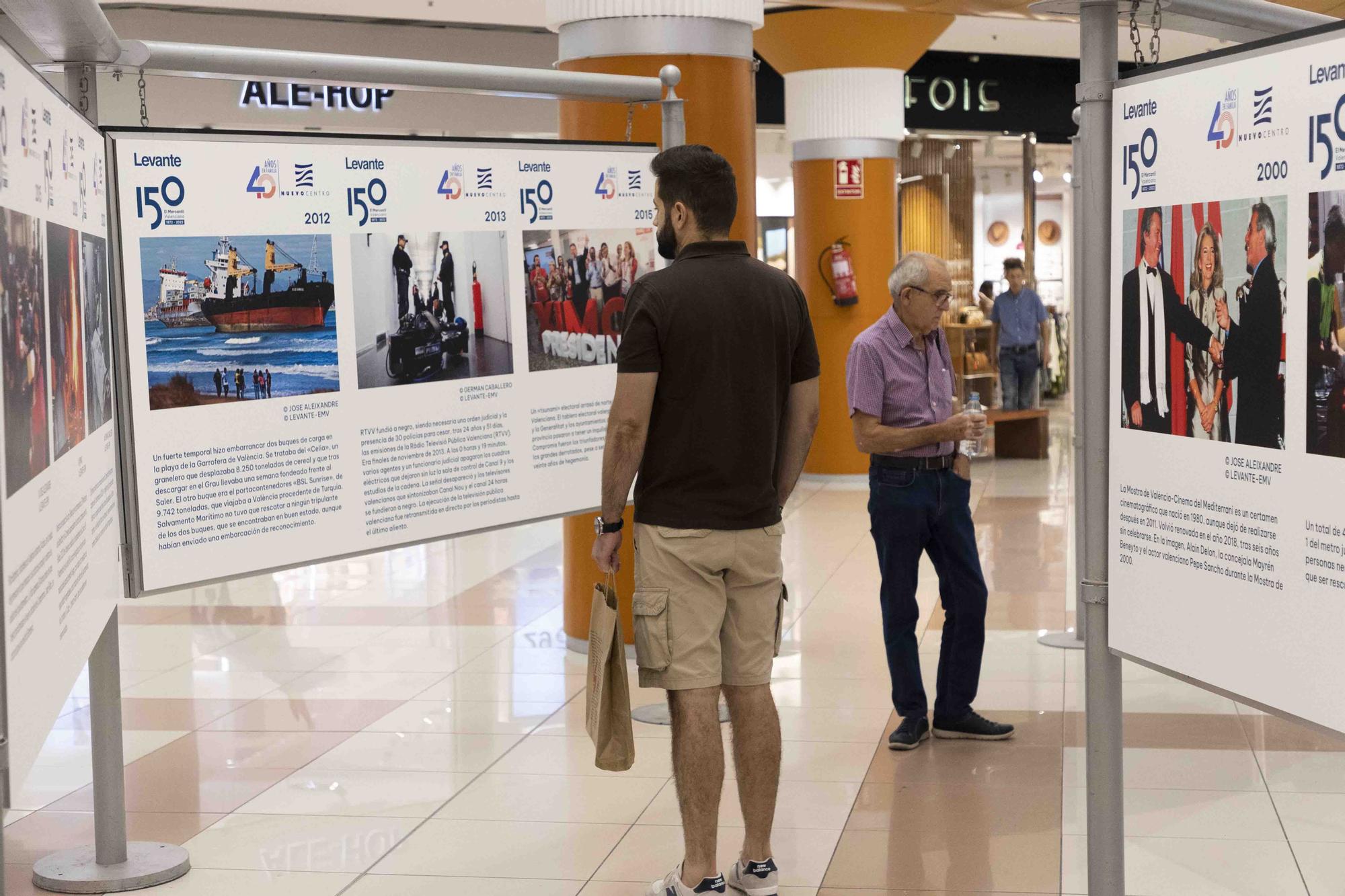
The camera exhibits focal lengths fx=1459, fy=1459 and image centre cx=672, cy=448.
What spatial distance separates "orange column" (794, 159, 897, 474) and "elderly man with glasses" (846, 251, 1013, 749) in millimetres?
6909

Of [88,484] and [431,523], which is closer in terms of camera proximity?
[88,484]

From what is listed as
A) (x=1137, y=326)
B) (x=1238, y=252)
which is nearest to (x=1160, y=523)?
(x=1137, y=326)

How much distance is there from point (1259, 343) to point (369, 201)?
2570 millimetres

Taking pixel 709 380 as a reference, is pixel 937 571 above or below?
below

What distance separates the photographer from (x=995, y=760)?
14.9ft

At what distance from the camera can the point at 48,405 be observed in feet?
7.84

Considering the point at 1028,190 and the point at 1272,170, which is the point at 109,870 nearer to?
the point at 1272,170

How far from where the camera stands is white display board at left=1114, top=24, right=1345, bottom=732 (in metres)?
2.14

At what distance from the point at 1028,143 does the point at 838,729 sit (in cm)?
1116

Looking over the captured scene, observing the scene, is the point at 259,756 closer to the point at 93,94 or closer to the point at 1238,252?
the point at 93,94

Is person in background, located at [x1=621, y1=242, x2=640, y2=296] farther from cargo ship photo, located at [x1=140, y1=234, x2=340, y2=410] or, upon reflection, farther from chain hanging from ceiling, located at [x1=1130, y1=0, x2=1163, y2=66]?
chain hanging from ceiling, located at [x1=1130, y1=0, x2=1163, y2=66]

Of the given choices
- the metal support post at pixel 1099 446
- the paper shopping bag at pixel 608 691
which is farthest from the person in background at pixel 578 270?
the metal support post at pixel 1099 446

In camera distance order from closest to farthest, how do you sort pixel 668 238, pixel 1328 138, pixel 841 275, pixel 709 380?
pixel 1328 138, pixel 709 380, pixel 668 238, pixel 841 275

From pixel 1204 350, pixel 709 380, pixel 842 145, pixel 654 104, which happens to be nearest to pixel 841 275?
pixel 842 145
